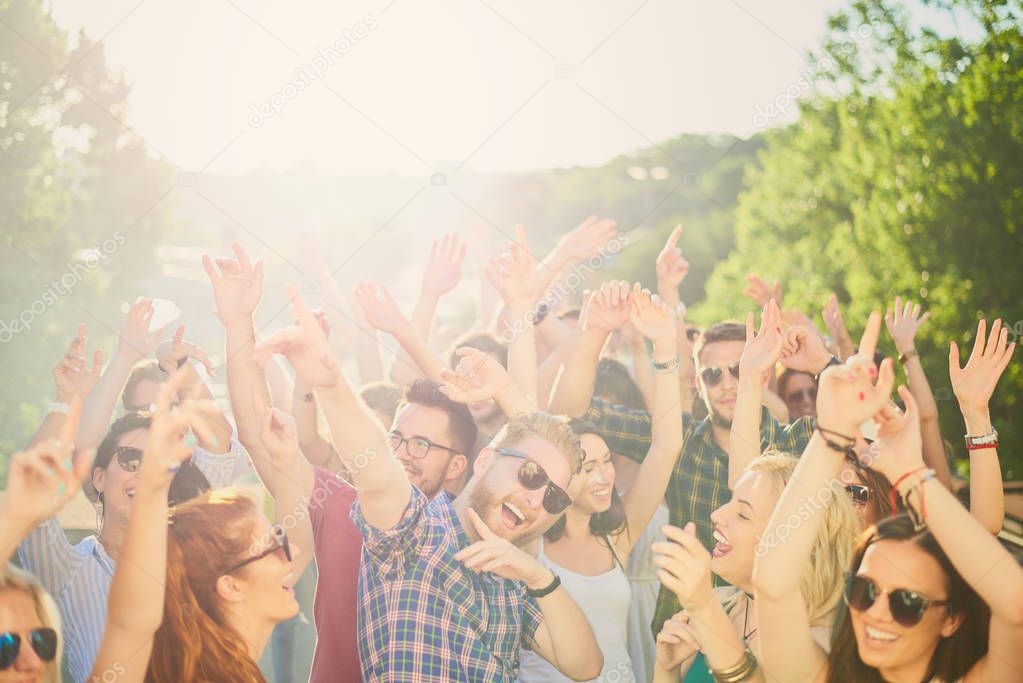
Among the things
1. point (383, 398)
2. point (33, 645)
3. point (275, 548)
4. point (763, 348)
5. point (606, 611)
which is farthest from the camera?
point (383, 398)

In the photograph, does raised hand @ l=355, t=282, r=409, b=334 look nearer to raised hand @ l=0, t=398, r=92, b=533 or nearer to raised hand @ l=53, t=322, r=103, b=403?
raised hand @ l=53, t=322, r=103, b=403

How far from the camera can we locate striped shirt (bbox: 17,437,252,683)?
3.39 metres

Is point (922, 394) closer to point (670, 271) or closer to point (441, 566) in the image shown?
point (670, 271)

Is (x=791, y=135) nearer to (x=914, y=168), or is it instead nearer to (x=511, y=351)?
(x=914, y=168)

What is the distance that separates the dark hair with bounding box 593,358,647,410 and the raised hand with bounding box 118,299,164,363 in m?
2.08

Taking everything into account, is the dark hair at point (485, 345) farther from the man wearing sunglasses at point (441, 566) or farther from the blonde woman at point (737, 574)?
the blonde woman at point (737, 574)

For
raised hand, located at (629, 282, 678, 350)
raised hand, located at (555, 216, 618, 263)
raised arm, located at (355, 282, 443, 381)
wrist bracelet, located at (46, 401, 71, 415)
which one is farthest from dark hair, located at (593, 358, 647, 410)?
wrist bracelet, located at (46, 401, 71, 415)

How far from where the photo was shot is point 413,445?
3.86 m

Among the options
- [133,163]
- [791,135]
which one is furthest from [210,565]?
[791,135]

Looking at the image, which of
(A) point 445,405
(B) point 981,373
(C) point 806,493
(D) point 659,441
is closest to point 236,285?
(A) point 445,405

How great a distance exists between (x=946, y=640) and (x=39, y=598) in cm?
280

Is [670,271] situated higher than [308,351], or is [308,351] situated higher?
[670,271]

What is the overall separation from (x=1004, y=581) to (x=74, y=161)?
12041mm

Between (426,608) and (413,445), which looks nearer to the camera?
(426,608)
